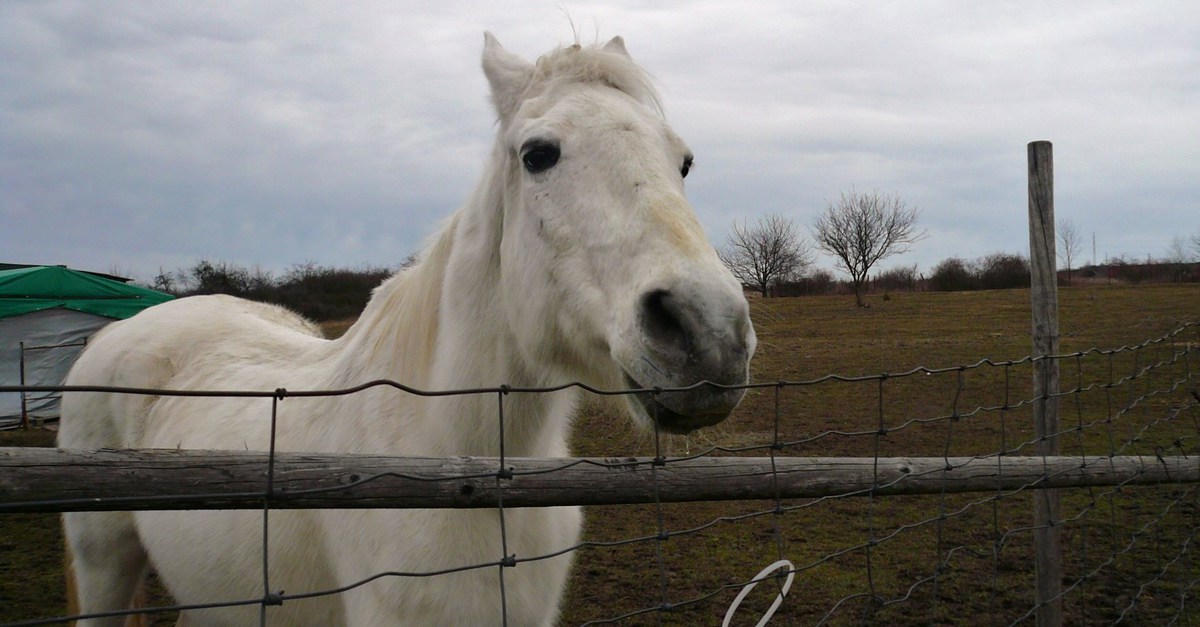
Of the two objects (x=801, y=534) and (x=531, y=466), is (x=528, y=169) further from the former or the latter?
(x=801, y=534)

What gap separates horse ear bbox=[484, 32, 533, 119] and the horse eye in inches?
14.5

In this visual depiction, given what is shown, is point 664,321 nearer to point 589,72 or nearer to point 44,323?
point 589,72

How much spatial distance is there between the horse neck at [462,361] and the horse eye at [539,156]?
0.27m

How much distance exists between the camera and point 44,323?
554 inches

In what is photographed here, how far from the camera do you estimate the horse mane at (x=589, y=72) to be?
2.41 m

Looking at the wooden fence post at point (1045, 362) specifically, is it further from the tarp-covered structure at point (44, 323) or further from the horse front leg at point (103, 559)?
the tarp-covered structure at point (44, 323)

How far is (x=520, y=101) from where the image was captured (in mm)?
2494

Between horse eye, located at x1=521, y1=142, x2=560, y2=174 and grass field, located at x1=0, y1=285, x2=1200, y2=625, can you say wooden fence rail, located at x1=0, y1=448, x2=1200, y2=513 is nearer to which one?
grass field, located at x1=0, y1=285, x2=1200, y2=625

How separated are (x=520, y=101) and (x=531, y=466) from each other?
1.41 metres

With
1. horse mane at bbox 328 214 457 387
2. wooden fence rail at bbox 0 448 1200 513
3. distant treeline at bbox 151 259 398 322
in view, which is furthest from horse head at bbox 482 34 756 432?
distant treeline at bbox 151 259 398 322

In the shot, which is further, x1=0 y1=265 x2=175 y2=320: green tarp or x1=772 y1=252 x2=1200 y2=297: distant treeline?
x1=772 y1=252 x2=1200 y2=297: distant treeline

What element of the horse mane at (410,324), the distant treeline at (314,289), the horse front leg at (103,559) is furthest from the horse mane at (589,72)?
the distant treeline at (314,289)

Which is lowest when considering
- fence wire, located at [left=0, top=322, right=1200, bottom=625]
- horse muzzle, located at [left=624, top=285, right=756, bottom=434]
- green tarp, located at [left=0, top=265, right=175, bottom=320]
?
fence wire, located at [left=0, top=322, right=1200, bottom=625]

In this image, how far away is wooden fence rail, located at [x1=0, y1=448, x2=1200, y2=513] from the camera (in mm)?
1249
